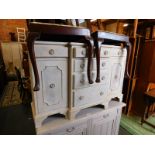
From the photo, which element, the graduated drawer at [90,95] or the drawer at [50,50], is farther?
the graduated drawer at [90,95]

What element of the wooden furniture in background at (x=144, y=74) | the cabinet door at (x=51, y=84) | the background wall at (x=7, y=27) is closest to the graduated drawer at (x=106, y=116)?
the cabinet door at (x=51, y=84)

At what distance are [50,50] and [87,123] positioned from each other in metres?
0.83

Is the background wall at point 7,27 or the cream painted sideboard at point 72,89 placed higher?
the background wall at point 7,27

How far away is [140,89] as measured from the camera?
7.88 feet

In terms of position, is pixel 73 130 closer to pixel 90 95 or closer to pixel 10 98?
pixel 90 95

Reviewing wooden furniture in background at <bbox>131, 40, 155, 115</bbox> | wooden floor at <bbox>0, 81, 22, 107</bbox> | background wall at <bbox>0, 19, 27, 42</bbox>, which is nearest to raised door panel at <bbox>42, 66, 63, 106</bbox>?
wooden furniture in background at <bbox>131, 40, 155, 115</bbox>

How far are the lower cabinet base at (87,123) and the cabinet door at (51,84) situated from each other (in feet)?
0.53

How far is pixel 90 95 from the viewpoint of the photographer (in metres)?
1.19

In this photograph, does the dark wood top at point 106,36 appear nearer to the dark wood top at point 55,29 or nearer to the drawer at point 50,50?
the dark wood top at point 55,29

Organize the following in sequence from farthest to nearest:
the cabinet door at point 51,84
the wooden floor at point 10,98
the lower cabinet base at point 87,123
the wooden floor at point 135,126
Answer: the wooden floor at point 10,98 → the wooden floor at point 135,126 → the lower cabinet base at point 87,123 → the cabinet door at point 51,84

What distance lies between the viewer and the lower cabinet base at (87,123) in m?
1.06

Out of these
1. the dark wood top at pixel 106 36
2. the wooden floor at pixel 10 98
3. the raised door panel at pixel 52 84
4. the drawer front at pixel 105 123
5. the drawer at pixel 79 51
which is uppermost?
the dark wood top at pixel 106 36
